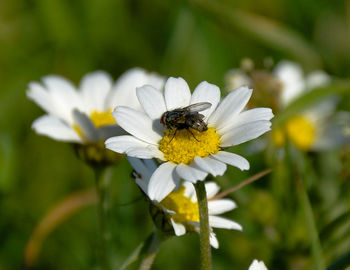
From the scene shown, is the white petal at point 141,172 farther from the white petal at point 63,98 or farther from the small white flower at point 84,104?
the white petal at point 63,98

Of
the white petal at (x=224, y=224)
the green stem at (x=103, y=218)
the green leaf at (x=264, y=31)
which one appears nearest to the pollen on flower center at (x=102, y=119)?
the green stem at (x=103, y=218)

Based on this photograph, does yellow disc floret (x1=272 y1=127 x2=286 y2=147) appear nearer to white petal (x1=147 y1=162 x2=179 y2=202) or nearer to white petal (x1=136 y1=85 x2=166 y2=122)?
white petal (x1=136 y1=85 x2=166 y2=122)

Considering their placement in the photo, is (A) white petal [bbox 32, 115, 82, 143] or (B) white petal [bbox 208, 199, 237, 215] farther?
(A) white petal [bbox 32, 115, 82, 143]

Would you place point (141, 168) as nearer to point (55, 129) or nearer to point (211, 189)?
point (211, 189)

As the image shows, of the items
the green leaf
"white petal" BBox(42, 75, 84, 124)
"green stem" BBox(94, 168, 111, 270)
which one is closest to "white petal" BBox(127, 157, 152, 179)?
"green stem" BBox(94, 168, 111, 270)

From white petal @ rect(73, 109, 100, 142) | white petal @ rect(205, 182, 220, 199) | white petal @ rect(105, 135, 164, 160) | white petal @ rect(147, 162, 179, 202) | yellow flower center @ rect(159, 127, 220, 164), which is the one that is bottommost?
white petal @ rect(205, 182, 220, 199)

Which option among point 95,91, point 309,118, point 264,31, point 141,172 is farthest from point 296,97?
point 141,172
